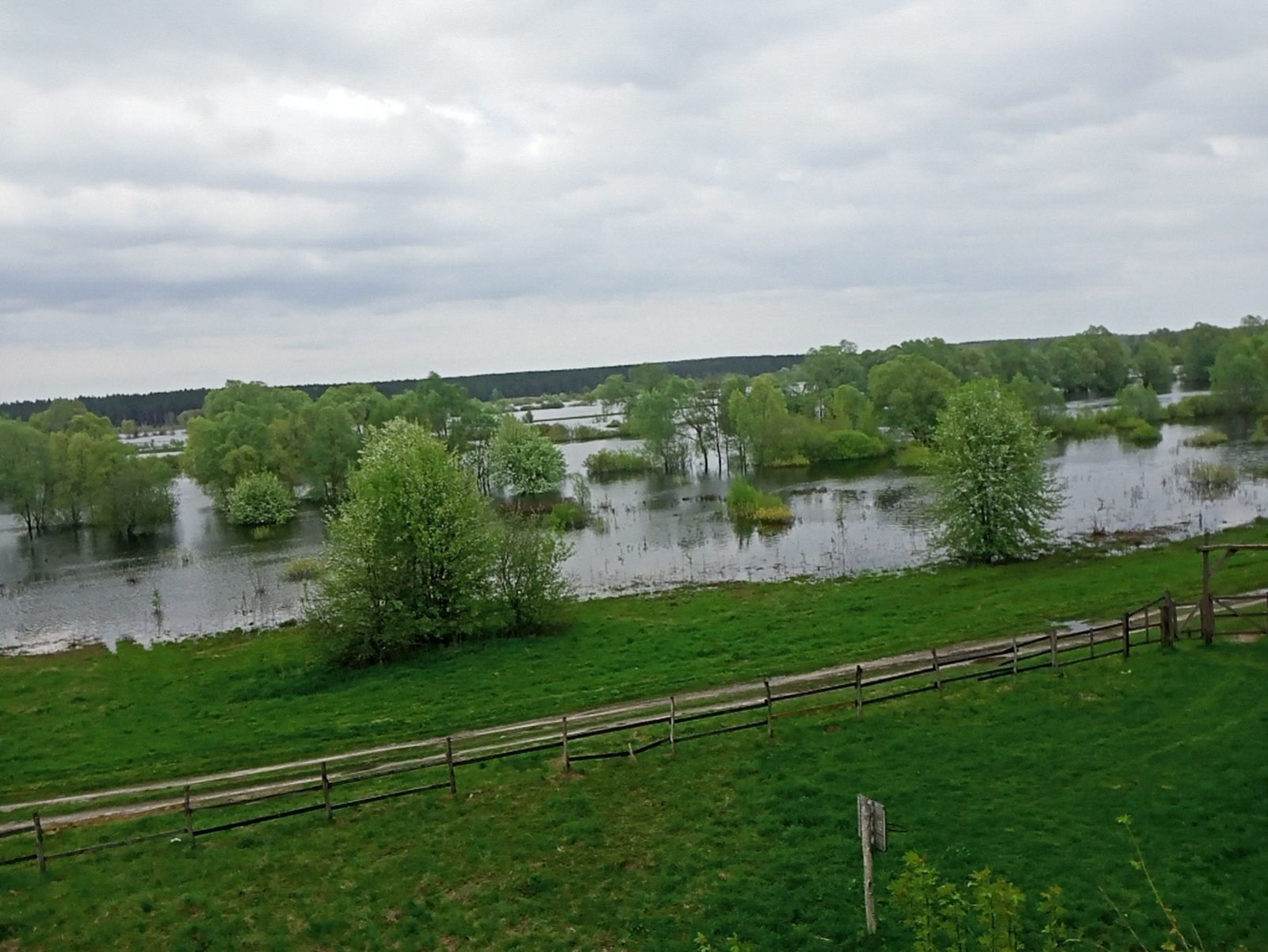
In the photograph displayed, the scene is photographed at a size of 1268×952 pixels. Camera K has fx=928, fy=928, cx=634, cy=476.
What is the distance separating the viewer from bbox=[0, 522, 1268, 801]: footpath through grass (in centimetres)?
2230

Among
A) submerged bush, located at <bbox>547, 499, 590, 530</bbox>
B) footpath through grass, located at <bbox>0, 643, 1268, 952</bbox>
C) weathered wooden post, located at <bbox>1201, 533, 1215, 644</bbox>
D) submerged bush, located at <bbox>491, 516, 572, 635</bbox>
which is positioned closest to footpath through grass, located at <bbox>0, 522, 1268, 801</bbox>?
submerged bush, located at <bbox>491, 516, 572, 635</bbox>

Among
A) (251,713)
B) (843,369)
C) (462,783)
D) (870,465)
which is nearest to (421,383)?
(870,465)

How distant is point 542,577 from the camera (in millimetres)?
32312

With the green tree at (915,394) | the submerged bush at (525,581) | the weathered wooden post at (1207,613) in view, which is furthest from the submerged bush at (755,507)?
the weathered wooden post at (1207,613)

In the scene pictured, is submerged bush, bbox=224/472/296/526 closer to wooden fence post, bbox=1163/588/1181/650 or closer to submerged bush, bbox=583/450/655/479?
submerged bush, bbox=583/450/655/479

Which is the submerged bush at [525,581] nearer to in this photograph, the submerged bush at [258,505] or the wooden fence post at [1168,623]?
the wooden fence post at [1168,623]

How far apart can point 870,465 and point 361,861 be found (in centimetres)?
7065

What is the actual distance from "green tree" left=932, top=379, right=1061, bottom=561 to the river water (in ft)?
10.5

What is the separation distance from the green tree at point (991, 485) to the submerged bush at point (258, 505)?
4996cm

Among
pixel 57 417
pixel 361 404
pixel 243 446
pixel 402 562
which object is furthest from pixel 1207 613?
pixel 57 417

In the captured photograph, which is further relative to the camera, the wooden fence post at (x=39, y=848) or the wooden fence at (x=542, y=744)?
the wooden fence at (x=542, y=744)

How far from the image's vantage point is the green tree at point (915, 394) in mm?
85875

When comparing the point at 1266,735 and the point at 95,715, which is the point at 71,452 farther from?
the point at 1266,735

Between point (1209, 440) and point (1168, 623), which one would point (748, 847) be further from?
point (1209, 440)
